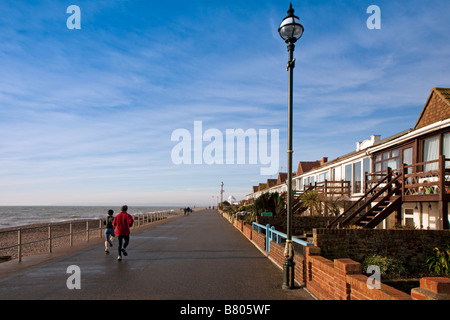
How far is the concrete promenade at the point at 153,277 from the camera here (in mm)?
7250

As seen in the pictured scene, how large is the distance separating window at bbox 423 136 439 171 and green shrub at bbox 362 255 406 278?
5654 mm

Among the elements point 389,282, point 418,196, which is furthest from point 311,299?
point 418,196

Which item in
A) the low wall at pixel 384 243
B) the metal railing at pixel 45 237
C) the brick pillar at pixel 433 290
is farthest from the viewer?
the metal railing at pixel 45 237

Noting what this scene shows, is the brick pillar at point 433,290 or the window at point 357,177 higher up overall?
the window at point 357,177

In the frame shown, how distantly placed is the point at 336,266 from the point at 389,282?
3.48 metres

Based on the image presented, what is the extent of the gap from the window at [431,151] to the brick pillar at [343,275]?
10349mm

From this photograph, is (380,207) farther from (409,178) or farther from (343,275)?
(343,275)

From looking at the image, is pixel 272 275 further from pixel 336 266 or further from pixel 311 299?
pixel 336 266

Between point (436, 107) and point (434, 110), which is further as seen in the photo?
point (434, 110)

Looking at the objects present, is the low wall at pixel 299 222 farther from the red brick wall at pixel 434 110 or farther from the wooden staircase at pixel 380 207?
the red brick wall at pixel 434 110

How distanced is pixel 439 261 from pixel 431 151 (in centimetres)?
585

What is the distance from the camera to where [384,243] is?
11258mm

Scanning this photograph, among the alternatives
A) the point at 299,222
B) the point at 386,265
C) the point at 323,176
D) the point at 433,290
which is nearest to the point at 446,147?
the point at 386,265

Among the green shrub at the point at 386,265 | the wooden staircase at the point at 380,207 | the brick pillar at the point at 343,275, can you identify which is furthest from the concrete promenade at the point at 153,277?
the wooden staircase at the point at 380,207
